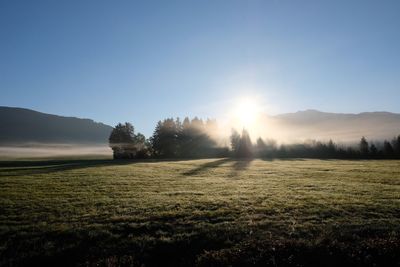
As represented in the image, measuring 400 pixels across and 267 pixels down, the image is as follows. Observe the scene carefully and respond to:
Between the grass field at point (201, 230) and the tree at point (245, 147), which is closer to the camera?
the grass field at point (201, 230)

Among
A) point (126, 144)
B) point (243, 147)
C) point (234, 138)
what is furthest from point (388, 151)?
point (126, 144)

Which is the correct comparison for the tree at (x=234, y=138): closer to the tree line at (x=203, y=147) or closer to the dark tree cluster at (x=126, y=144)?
the tree line at (x=203, y=147)

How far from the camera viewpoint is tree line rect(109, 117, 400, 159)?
127 meters

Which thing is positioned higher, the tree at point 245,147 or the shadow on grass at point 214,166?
the tree at point 245,147

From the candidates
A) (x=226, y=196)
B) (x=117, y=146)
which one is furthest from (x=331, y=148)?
(x=226, y=196)

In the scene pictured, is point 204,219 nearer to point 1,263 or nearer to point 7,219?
point 1,263

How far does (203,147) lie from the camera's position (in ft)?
455

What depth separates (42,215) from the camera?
2088 centimetres

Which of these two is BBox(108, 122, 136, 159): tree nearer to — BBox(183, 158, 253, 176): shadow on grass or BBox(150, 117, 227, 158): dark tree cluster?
BBox(150, 117, 227, 158): dark tree cluster

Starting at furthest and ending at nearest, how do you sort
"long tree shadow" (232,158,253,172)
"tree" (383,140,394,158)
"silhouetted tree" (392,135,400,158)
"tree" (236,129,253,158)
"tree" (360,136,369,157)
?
1. "tree" (360,136,369,157)
2. "tree" (236,129,253,158)
3. "tree" (383,140,394,158)
4. "silhouetted tree" (392,135,400,158)
5. "long tree shadow" (232,158,253,172)

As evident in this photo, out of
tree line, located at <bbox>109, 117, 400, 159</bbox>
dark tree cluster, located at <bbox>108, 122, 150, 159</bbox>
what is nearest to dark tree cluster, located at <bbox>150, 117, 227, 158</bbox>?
tree line, located at <bbox>109, 117, 400, 159</bbox>

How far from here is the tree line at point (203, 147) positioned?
12700 cm

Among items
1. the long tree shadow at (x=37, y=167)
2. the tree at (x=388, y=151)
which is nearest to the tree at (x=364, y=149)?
the tree at (x=388, y=151)

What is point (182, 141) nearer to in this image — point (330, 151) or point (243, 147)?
point (243, 147)
